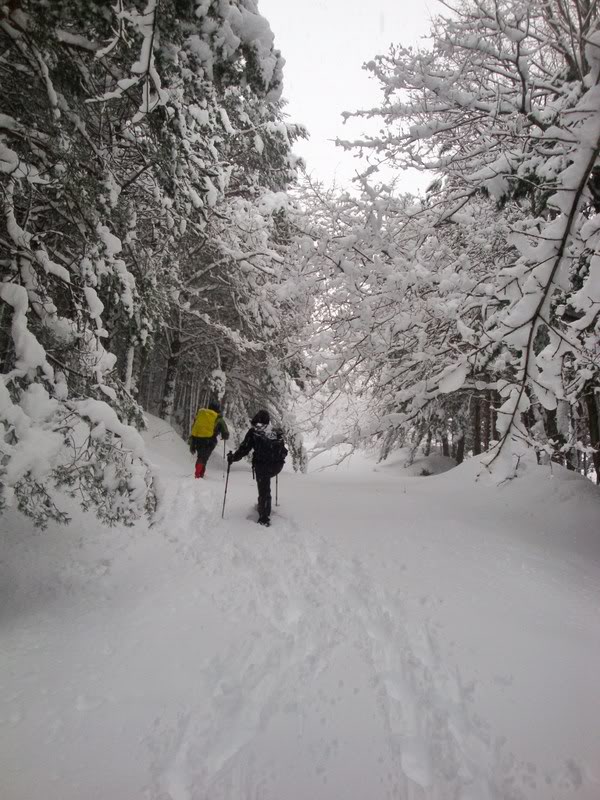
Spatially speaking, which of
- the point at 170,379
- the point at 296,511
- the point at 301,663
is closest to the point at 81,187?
the point at 301,663

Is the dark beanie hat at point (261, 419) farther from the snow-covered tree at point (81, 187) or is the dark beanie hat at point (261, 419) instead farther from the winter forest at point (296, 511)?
the snow-covered tree at point (81, 187)

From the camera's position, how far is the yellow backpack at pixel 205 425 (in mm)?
9531

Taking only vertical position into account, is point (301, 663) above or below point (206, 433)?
below

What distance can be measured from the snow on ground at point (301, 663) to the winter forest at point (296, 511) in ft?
0.07

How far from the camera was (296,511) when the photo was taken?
7.16 meters

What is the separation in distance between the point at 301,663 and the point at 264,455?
12.4ft

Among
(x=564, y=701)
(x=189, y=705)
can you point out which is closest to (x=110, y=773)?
(x=189, y=705)

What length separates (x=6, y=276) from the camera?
356cm

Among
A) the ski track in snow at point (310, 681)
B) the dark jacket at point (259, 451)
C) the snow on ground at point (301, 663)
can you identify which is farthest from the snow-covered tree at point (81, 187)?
the dark jacket at point (259, 451)

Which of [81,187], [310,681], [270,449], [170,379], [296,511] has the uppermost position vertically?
[81,187]

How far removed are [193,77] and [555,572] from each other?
20.5 ft

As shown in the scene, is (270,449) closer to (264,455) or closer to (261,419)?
(264,455)

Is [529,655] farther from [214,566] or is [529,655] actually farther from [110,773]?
[214,566]

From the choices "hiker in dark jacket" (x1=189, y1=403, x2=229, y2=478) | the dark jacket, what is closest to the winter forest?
the dark jacket
